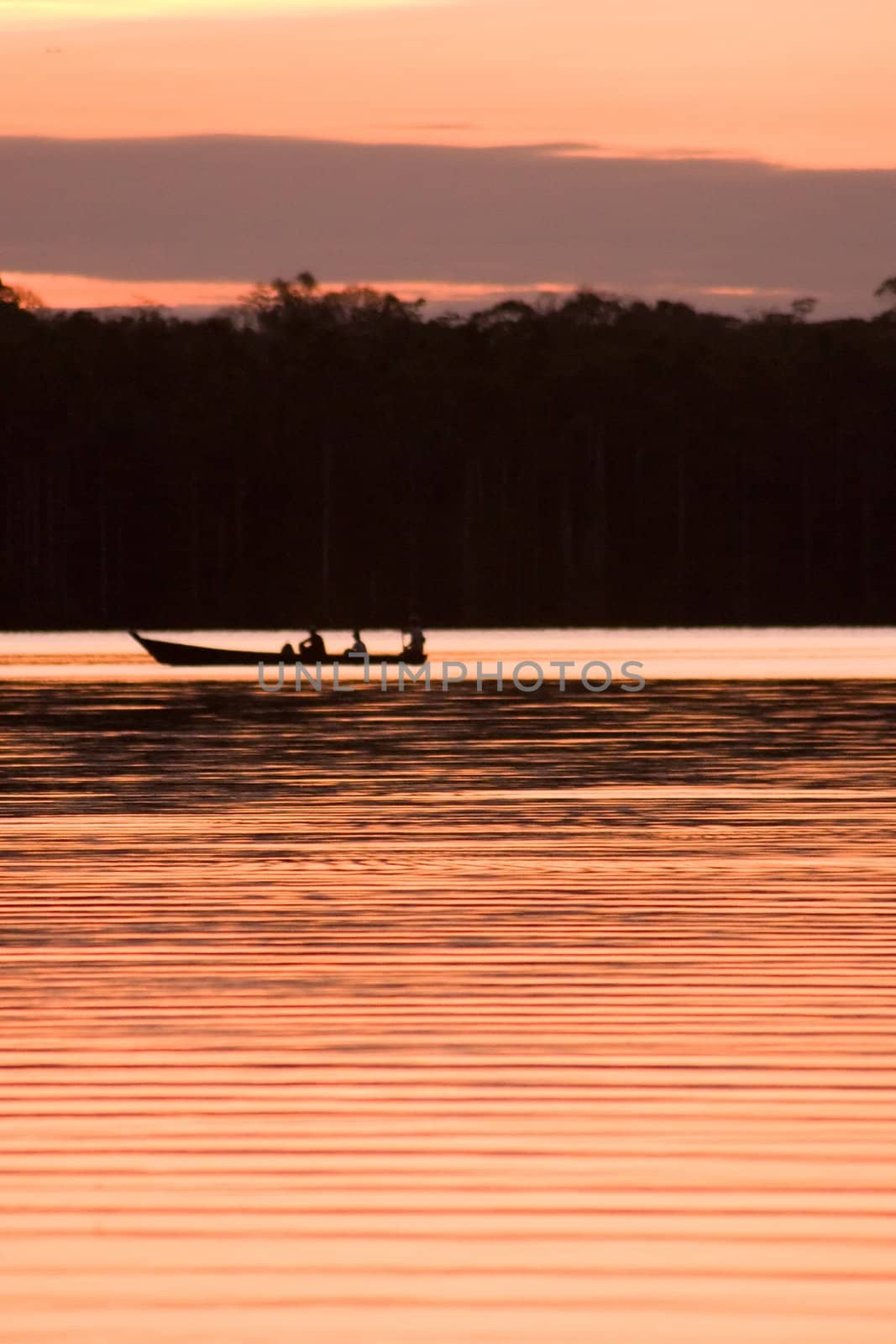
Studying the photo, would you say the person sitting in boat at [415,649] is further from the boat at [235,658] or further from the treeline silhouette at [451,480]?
the treeline silhouette at [451,480]

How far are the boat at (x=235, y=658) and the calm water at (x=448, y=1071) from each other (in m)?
25.1

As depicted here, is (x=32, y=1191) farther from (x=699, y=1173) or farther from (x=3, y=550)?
(x=3, y=550)

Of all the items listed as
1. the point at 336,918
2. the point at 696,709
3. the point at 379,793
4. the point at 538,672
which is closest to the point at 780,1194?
the point at 336,918

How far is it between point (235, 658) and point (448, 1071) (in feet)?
132

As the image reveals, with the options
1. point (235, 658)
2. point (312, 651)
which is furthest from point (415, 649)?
point (235, 658)

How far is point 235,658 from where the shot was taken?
48781 mm

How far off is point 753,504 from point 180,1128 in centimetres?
11277

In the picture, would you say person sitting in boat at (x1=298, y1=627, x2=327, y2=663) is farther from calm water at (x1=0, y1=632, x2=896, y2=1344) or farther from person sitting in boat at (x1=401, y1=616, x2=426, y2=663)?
calm water at (x1=0, y1=632, x2=896, y2=1344)

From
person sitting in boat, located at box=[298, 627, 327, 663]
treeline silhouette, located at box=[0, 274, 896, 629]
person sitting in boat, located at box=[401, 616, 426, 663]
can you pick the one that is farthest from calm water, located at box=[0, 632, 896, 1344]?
treeline silhouette, located at box=[0, 274, 896, 629]

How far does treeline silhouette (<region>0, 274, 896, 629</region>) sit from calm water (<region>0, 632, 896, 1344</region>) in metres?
94.9

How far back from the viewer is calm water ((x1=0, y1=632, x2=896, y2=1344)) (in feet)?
20.3

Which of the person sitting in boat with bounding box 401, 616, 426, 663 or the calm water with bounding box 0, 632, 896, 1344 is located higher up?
the person sitting in boat with bounding box 401, 616, 426, 663

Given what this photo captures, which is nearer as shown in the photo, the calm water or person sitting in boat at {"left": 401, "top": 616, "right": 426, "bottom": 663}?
the calm water

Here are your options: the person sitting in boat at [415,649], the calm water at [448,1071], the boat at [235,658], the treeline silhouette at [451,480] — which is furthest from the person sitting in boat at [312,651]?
the treeline silhouette at [451,480]
